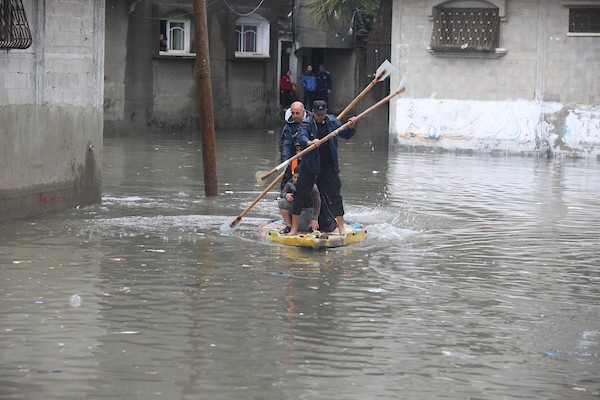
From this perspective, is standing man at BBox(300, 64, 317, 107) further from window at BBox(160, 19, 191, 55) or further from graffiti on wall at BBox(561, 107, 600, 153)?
graffiti on wall at BBox(561, 107, 600, 153)

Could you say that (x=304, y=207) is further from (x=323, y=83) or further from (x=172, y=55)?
(x=323, y=83)

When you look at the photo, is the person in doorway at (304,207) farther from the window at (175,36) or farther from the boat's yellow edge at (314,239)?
the window at (175,36)

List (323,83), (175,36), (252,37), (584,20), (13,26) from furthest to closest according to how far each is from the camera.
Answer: (323,83) < (252,37) < (175,36) < (584,20) < (13,26)

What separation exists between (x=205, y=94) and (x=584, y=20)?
11948 millimetres

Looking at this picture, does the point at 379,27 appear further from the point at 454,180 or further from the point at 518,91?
the point at 454,180

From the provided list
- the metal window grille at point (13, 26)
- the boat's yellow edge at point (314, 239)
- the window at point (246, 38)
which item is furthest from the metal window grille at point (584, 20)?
the metal window grille at point (13, 26)

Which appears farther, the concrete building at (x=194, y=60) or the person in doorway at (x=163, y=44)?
the person in doorway at (x=163, y=44)

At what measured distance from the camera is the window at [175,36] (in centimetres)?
3181

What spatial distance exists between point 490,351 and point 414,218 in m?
7.55

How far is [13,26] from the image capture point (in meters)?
14.8

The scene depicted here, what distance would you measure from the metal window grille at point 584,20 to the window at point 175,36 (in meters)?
10.4

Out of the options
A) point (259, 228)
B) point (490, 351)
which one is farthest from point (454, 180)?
point (490, 351)

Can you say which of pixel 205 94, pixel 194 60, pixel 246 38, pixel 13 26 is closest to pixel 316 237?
pixel 13 26

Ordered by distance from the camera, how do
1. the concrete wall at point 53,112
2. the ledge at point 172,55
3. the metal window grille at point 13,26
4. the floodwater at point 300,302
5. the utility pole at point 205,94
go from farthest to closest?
the ledge at point 172,55 < the utility pole at point 205,94 < the concrete wall at point 53,112 < the metal window grille at point 13,26 < the floodwater at point 300,302
